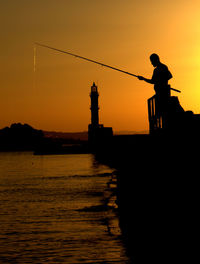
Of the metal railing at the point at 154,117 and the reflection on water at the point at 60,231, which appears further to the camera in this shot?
the metal railing at the point at 154,117

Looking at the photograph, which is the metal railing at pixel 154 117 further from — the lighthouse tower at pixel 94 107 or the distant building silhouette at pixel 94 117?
the lighthouse tower at pixel 94 107

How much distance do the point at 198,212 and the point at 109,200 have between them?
8.37 meters

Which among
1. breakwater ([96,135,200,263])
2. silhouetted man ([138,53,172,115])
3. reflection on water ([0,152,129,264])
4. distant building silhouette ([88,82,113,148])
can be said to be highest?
distant building silhouette ([88,82,113,148])

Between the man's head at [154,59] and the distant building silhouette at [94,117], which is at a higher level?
the distant building silhouette at [94,117]

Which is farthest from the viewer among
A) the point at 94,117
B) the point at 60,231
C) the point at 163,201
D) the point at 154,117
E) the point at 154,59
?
the point at 94,117

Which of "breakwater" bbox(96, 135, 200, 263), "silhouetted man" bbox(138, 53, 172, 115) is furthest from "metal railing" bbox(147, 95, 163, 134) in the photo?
"silhouetted man" bbox(138, 53, 172, 115)

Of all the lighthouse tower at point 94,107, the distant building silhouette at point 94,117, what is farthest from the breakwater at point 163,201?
the lighthouse tower at point 94,107

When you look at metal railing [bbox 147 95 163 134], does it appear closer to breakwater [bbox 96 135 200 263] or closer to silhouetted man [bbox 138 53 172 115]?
breakwater [bbox 96 135 200 263]

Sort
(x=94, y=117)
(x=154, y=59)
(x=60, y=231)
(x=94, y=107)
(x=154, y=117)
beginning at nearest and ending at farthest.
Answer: (x=60, y=231)
(x=154, y=59)
(x=154, y=117)
(x=94, y=117)
(x=94, y=107)

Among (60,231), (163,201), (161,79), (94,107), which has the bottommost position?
(60,231)

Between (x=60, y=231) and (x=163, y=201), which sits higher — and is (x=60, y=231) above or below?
below

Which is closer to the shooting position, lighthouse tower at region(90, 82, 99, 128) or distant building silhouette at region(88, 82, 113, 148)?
distant building silhouette at region(88, 82, 113, 148)

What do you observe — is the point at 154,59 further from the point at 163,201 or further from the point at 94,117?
the point at 94,117

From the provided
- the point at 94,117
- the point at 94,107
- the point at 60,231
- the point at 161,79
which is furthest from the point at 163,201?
the point at 94,107
